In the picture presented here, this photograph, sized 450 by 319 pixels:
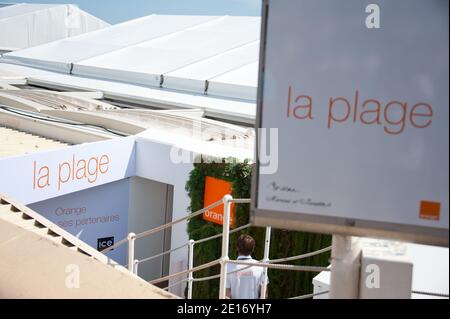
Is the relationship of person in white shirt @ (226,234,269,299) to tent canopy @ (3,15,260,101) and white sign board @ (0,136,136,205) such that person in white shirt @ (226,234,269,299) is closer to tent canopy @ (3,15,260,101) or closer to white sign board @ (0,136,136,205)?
white sign board @ (0,136,136,205)

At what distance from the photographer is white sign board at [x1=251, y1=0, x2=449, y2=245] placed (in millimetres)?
1782

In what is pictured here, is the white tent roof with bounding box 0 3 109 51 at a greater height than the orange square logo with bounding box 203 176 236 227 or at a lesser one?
greater

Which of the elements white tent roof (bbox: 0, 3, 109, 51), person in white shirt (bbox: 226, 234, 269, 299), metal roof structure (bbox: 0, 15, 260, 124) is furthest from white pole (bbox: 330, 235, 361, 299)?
white tent roof (bbox: 0, 3, 109, 51)

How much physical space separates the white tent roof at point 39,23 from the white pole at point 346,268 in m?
26.0

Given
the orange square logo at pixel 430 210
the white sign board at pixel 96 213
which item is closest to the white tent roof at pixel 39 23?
the white sign board at pixel 96 213

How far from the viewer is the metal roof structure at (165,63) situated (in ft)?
44.8

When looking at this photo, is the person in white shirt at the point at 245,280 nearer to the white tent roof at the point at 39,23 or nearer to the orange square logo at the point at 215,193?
the orange square logo at the point at 215,193

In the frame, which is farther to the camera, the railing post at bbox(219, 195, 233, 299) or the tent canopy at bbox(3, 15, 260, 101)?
the tent canopy at bbox(3, 15, 260, 101)

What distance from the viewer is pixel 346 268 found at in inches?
76.0

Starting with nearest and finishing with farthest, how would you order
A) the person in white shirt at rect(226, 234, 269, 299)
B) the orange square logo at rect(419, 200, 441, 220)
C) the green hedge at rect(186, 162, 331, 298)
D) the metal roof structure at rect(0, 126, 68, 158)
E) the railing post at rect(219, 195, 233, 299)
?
the orange square logo at rect(419, 200, 441, 220) < the railing post at rect(219, 195, 233, 299) < the person in white shirt at rect(226, 234, 269, 299) < the green hedge at rect(186, 162, 331, 298) < the metal roof structure at rect(0, 126, 68, 158)

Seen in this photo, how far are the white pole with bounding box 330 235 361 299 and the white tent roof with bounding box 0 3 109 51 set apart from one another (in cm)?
2605

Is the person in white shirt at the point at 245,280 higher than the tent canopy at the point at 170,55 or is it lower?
lower

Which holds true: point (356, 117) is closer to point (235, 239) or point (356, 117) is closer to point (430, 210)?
point (430, 210)
